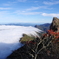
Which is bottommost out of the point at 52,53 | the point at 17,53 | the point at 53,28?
the point at 17,53

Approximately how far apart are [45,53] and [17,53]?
52.0 ft

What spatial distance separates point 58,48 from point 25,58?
1152 centimetres

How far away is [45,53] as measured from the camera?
3522cm

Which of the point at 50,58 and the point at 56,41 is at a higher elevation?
the point at 56,41

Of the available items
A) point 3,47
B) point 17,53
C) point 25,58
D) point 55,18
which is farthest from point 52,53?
point 3,47

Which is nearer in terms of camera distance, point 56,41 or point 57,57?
point 57,57

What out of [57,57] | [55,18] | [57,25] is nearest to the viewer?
[57,57]

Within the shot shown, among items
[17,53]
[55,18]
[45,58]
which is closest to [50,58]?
[45,58]

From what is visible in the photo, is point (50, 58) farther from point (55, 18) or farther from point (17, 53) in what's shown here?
point (55, 18)

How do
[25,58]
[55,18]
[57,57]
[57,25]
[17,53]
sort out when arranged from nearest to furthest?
1. [57,57]
2. [25,58]
3. [17,53]
4. [57,25]
5. [55,18]

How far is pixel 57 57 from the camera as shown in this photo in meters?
32.8

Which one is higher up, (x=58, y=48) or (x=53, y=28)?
(x=53, y=28)

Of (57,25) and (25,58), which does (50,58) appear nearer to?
(25,58)

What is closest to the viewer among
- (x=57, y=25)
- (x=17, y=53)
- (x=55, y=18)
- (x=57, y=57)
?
(x=57, y=57)
